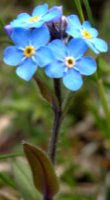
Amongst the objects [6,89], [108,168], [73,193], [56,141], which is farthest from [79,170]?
[56,141]

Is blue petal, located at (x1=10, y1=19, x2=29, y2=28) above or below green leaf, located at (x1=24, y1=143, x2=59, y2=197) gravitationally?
above

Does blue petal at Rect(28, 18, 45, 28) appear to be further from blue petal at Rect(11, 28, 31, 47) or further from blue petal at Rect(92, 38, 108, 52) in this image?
blue petal at Rect(92, 38, 108, 52)

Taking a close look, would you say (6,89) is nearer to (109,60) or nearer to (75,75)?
(109,60)

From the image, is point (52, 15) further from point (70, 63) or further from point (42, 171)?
point (42, 171)

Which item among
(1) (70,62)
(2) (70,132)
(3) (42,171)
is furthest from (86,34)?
(2) (70,132)

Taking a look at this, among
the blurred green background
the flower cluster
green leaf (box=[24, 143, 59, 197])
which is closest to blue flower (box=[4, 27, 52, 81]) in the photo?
the flower cluster

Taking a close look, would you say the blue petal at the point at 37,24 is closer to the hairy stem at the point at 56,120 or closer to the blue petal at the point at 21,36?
the blue petal at the point at 21,36

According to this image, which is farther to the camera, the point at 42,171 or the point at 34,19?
the point at 42,171
